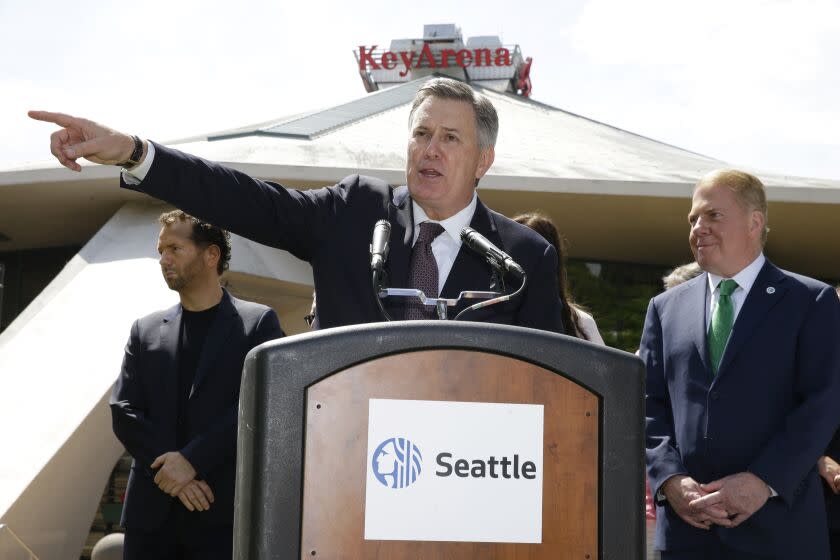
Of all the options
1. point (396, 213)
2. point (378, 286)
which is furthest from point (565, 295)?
point (378, 286)

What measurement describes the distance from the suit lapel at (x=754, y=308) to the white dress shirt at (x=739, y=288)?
3 cm

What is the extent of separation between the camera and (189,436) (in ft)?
12.8

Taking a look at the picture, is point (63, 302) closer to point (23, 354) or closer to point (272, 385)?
point (23, 354)

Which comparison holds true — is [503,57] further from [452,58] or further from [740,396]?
[740,396]

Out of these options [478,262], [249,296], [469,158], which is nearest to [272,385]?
[478,262]

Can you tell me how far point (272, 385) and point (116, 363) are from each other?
26.2ft

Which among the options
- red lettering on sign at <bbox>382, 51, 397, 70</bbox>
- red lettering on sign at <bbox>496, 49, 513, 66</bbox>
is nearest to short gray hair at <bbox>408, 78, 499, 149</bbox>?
red lettering on sign at <bbox>496, 49, 513, 66</bbox>

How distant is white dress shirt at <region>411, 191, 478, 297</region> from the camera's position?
2375 mm

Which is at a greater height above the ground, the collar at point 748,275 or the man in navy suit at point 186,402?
the collar at point 748,275

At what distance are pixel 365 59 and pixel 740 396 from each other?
22.7m

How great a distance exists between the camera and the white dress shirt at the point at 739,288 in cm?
335

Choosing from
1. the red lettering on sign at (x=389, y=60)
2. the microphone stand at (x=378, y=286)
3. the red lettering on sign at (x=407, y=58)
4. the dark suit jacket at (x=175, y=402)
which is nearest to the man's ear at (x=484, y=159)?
the microphone stand at (x=378, y=286)

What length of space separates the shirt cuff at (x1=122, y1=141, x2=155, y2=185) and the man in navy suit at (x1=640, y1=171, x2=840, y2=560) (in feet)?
6.25

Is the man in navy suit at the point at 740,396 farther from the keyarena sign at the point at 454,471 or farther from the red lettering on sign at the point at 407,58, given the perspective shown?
the red lettering on sign at the point at 407,58
